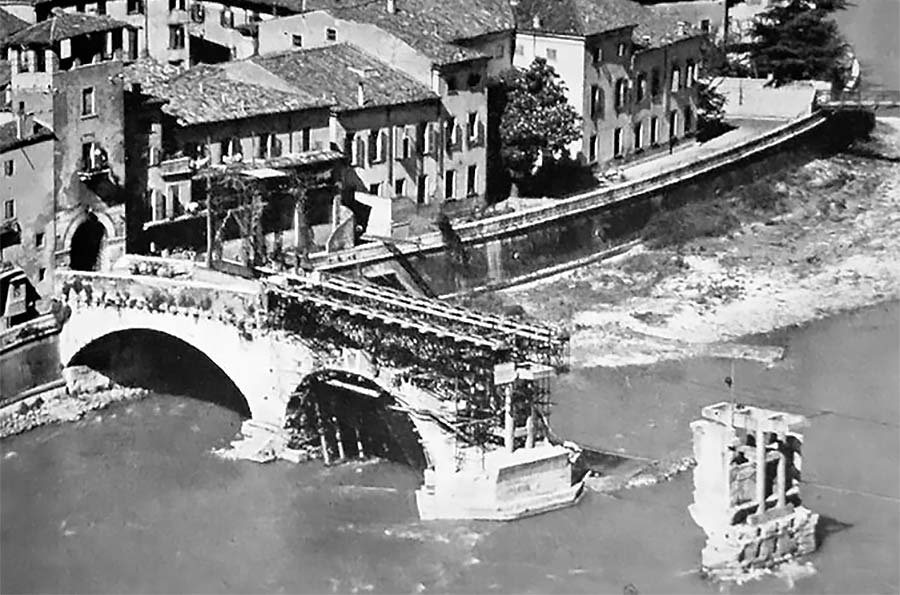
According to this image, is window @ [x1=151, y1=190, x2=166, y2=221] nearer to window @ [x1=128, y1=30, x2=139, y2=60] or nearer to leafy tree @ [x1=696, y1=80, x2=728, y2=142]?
window @ [x1=128, y1=30, x2=139, y2=60]

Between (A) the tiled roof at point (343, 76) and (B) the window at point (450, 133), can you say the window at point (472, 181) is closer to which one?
(B) the window at point (450, 133)

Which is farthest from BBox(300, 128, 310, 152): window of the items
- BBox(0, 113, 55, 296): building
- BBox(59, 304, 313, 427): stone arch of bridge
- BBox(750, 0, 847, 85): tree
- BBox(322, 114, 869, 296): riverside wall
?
BBox(750, 0, 847, 85): tree

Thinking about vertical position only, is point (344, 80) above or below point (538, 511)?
above

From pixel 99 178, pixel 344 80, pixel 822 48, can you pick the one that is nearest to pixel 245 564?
pixel 99 178

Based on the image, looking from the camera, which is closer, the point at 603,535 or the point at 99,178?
the point at 603,535

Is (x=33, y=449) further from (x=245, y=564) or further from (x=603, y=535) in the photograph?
(x=603, y=535)

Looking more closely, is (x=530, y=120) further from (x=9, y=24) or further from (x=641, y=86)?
(x=9, y=24)

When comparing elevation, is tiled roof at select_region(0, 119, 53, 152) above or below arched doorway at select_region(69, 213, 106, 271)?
above
